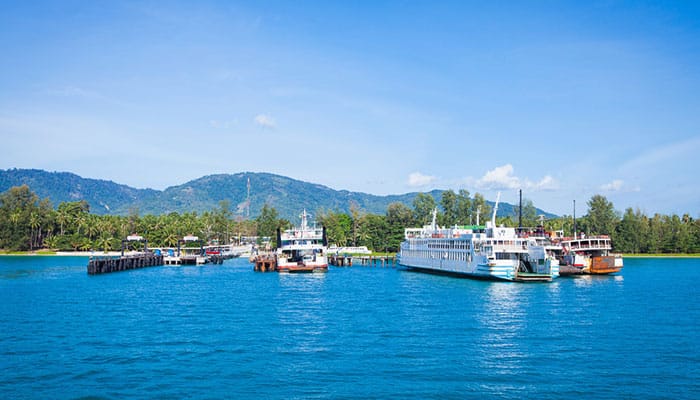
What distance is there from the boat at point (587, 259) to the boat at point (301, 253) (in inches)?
1408

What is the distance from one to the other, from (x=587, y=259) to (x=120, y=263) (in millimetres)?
75119

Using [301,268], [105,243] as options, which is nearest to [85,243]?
[105,243]

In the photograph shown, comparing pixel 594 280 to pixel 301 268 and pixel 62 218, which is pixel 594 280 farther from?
pixel 62 218

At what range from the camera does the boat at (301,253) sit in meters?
90.2

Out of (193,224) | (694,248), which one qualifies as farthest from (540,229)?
(193,224)

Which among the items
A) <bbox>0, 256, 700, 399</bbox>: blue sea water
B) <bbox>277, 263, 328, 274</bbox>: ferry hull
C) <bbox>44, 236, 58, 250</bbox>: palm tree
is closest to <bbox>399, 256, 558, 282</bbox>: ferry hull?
<bbox>0, 256, 700, 399</bbox>: blue sea water

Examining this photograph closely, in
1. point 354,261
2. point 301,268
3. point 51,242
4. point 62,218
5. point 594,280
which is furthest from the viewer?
point 62,218

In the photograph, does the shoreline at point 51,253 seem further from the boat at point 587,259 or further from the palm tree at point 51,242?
the boat at point 587,259

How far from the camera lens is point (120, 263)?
100750mm

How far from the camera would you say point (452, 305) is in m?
52.8

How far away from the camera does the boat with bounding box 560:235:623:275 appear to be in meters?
85.5

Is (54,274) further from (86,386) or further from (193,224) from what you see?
(193,224)

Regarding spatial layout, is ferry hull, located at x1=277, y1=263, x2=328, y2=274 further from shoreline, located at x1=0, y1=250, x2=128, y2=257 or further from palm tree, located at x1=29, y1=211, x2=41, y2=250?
palm tree, located at x1=29, y1=211, x2=41, y2=250

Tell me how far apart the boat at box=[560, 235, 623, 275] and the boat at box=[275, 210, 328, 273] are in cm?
3577
